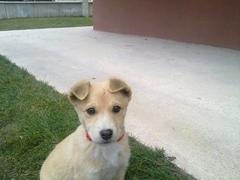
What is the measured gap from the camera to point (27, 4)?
23234 mm

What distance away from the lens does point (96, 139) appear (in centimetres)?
241

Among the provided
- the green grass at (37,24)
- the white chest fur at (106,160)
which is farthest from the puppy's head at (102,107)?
the green grass at (37,24)

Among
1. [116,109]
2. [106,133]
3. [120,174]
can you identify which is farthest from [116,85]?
[120,174]

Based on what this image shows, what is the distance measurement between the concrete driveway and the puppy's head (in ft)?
4.36

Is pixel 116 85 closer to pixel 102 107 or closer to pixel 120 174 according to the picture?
pixel 102 107

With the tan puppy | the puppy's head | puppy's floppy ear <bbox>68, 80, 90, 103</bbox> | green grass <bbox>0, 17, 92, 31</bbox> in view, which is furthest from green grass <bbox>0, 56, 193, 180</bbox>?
green grass <bbox>0, 17, 92, 31</bbox>

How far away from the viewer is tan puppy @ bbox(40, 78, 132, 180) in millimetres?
2406

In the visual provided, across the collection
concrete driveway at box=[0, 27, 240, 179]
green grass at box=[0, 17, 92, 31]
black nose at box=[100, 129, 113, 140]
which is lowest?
green grass at box=[0, 17, 92, 31]

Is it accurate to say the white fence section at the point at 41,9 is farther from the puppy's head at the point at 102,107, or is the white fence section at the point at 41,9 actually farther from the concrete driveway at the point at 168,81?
the puppy's head at the point at 102,107

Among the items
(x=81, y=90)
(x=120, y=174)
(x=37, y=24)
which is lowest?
(x=37, y=24)

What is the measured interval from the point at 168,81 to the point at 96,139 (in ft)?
13.9

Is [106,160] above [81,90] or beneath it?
beneath

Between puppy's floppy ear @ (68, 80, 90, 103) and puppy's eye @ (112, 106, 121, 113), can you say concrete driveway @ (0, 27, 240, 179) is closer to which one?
puppy's eye @ (112, 106, 121, 113)

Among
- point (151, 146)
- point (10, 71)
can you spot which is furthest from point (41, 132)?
point (10, 71)
